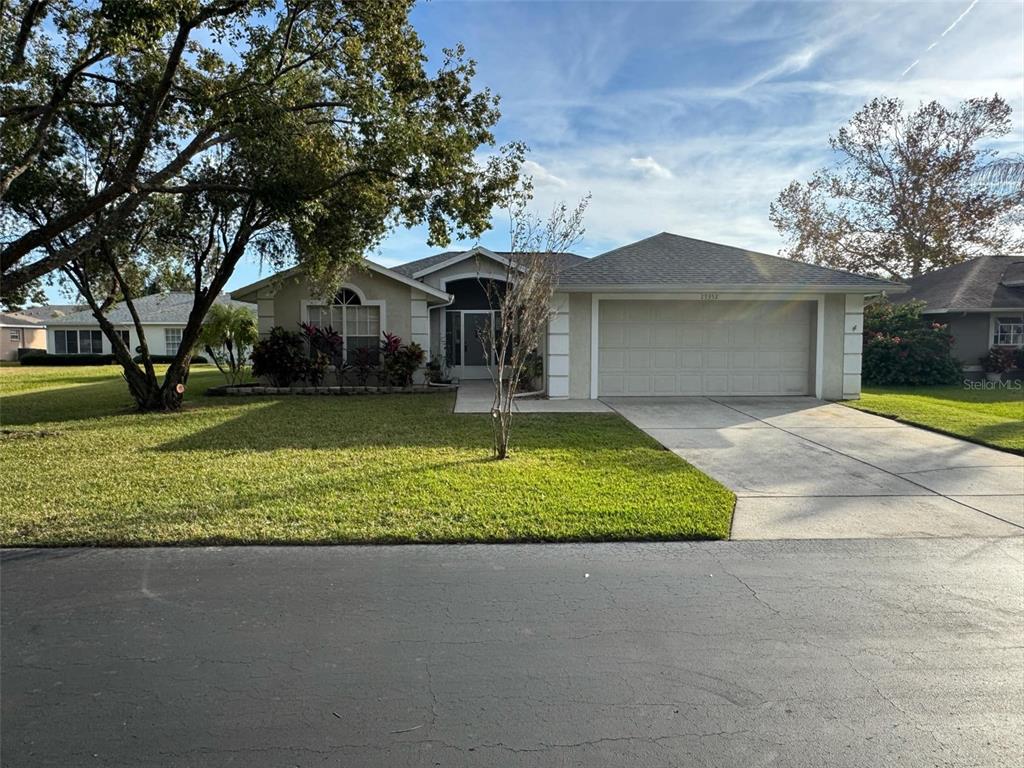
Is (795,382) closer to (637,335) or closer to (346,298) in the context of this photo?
(637,335)

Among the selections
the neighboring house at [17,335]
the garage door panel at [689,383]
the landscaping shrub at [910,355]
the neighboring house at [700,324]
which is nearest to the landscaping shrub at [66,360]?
the neighboring house at [17,335]

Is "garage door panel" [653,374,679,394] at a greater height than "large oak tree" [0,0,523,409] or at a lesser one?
lesser

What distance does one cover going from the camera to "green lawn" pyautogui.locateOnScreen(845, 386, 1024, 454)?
34.8 feet

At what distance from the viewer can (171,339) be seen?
3575 cm

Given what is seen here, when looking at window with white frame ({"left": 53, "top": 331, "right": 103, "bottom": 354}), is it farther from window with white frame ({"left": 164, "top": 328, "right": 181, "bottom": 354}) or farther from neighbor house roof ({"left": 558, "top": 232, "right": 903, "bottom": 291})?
neighbor house roof ({"left": 558, "top": 232, "right": 903, "bottom": 291})

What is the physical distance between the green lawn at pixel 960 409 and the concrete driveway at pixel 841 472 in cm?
43

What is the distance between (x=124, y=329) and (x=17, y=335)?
1539cm

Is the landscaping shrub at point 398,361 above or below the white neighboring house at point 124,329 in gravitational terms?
below

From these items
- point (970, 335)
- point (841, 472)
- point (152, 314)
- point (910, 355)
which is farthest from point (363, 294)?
point (152, 314)

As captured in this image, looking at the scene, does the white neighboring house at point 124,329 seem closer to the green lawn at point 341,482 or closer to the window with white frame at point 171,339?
the window with white frame at point 171,339

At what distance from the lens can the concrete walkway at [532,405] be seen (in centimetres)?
1303

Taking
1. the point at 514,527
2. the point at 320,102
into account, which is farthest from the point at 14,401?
the point at 514,527

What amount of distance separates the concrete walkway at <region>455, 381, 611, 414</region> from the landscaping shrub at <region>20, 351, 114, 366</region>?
27.0m

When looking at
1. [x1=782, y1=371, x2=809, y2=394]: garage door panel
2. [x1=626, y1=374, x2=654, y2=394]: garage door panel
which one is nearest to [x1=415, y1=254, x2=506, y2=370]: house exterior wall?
[x1=626, y1=374, x2=654, y2=394]: garage door panel
